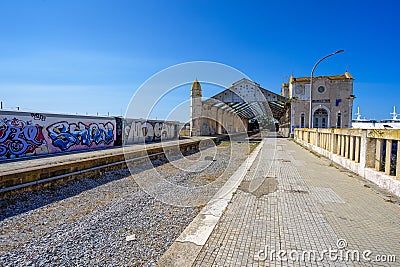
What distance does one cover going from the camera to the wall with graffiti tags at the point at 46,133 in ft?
37.0

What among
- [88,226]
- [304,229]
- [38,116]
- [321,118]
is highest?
[321,118]

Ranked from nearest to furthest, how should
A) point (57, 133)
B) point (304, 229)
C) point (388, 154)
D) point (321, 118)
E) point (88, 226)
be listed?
point (304, 229), point (88, 226), point (388, 154), point (57, 133), point (321, 118)

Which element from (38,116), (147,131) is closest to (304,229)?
(38,116)

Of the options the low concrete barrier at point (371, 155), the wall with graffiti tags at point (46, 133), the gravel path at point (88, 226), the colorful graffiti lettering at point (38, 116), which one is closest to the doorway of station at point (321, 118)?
the low concrete barrier at point (371, 155)

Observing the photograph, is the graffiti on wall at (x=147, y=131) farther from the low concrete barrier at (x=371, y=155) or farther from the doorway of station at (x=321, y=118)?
the doorway of station at (x=321, y=118)

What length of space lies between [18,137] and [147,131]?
13079 millimetres

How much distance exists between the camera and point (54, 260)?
3521 millimetres

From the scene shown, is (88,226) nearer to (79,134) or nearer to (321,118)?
(79,134)

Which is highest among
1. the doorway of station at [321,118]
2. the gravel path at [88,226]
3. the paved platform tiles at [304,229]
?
the doorway of station at [321,118]

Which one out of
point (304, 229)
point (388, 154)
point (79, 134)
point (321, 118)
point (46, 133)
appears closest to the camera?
point (304, 229)

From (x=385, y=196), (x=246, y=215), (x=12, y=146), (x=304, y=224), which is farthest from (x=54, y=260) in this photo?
(x=12, y=146)

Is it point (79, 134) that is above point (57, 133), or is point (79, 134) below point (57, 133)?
below

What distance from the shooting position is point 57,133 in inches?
549

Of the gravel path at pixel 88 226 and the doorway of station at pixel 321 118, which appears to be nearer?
the gravel path at pixel 88 226
